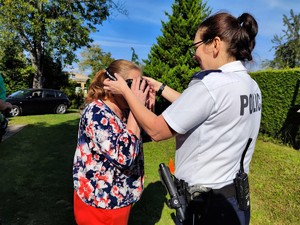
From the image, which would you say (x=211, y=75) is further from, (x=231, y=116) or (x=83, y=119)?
(x=83, y=119)

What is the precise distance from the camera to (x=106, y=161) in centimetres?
197

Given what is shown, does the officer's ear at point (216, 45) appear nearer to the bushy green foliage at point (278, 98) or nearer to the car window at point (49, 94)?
the bushy green foliage at point (278, 98)

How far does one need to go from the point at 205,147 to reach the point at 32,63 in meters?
25.0

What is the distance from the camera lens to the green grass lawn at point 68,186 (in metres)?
4.20

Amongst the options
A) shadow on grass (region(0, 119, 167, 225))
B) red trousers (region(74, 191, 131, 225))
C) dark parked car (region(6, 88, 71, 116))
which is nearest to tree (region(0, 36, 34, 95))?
dark parked car (region(6, 88, 71, 116))

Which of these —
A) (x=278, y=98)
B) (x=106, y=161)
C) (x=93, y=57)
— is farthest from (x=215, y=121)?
(x=93, y=57)

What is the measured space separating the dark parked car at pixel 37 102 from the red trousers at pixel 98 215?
15889 millimetres

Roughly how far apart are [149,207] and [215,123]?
11.0 ft

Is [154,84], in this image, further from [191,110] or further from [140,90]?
[191,110]

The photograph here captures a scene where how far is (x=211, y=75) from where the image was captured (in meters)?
1.46

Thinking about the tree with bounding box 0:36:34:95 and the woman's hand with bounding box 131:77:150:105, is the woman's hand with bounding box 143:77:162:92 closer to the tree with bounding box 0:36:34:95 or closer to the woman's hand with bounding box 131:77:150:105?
the woman's hand with bounding box 131:77:150:105

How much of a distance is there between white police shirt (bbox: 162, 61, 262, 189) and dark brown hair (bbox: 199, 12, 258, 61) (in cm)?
9

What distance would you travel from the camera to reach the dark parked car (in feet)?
55.6

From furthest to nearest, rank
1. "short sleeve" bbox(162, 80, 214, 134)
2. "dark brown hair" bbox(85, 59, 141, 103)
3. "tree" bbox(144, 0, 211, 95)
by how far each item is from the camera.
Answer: "tree" bbox(144, 0, 211, 95), "dark brown hair" bbox(85, 59, 141, 103), "short sleeve" bbox(162, 80, 214, 134)
